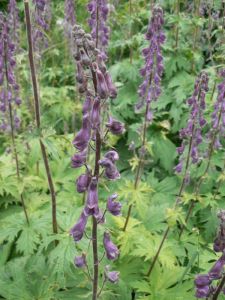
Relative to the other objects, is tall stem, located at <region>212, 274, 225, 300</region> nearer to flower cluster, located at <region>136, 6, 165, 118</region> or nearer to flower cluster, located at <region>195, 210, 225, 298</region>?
flower cluster, located at <region>195, 210, 225, 298</region>

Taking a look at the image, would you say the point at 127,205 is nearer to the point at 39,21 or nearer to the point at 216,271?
the point at 216,271

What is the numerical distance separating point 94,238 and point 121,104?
417 cm

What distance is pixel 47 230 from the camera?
4152 millimetres

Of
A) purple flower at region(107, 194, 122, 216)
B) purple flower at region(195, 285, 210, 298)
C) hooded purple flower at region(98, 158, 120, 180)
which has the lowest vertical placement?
purple flower at region(195, 285, 210, 298)

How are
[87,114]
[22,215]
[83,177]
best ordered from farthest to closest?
[22,215] → [83,177] → [87,114]

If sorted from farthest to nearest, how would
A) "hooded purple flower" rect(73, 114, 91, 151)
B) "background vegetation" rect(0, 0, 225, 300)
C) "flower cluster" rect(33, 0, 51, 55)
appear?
"flower cluster" rect(33, 0, 51, 55), "background vegetation" rect(0, 0, 225, 300), "hooded purple flower" rect(73, 114, 91, 151)

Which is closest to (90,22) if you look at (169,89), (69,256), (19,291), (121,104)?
(121,104)

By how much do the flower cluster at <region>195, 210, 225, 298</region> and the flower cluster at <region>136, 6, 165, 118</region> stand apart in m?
2.13

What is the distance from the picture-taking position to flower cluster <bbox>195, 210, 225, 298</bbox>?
2.66 m

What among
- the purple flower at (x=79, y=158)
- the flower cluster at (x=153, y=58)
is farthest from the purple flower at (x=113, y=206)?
the flower cluster at (x=153, y=58)

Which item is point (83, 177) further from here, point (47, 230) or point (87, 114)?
point (47, 230)

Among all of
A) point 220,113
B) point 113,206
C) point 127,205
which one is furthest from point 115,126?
point 127,205

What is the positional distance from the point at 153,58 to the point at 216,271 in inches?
98.5

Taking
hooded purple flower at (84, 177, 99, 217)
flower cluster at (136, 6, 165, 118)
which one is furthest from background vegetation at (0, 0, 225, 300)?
hooded purple flower at (84, 177, 99, 217)
